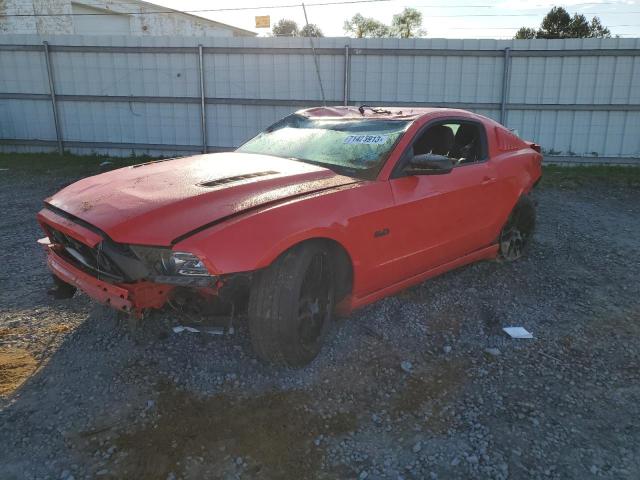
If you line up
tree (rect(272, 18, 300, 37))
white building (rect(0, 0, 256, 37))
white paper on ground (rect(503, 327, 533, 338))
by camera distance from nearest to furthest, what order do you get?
Answer: 1. white paper on ground (rect(503, 327, 533, 338))
2. white building (rect(0, 0, 256, 37))
3. tree (rect(272, 18, 300, 37))

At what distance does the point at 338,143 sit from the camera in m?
3.97

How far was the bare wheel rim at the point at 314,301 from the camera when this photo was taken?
3142 mm

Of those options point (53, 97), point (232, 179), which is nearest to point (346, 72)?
point (53, 97)

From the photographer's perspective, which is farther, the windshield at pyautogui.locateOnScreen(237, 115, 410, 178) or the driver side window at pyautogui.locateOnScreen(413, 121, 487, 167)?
the driver side window at pyautogui.locateOnScreen(413, 121, 487, 167)

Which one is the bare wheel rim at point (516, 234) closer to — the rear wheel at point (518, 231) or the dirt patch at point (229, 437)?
the rear wheel at point (518, 231)

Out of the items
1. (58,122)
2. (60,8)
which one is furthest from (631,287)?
(60,8)

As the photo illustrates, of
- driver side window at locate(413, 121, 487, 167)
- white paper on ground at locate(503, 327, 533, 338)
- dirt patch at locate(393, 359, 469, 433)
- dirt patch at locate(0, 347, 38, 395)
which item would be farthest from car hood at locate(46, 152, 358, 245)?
white paper on ground at locate(503, 327, 533, 338)

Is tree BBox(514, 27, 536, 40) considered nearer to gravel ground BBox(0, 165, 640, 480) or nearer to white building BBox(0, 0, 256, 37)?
white building BBox(0, 0, 256, 37)

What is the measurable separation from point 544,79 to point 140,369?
33.2 ft

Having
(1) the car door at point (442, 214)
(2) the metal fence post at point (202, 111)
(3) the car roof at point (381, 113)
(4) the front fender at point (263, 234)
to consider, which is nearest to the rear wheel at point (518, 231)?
(1) the car door at point (442, 214)

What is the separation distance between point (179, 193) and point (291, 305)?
3.08 ft

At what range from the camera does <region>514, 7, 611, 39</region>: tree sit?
37656mm

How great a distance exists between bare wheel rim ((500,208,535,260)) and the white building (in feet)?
67.5

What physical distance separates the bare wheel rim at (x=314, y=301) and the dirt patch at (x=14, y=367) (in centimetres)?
162
